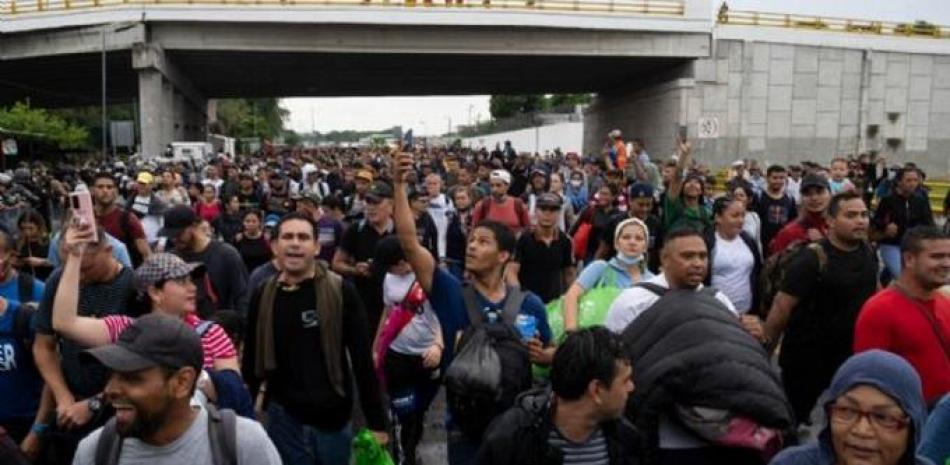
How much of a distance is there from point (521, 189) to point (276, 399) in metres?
12.0

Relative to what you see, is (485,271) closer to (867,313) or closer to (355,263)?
(867,313)

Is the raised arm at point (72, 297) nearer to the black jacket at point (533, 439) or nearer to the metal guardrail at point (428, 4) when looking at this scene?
the black jacket at point (533, 439)

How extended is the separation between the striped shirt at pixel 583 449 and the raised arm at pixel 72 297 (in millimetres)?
1850

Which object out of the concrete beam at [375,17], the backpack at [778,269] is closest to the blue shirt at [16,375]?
the backpack at [778,269]

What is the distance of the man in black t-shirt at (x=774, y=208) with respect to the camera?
9219mm

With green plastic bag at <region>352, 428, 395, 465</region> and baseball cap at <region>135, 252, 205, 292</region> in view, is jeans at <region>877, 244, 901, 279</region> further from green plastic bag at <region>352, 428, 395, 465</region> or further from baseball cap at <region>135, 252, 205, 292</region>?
baseball cap at <region>135, 252, 205, 292</region>

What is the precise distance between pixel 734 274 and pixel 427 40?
972 inches

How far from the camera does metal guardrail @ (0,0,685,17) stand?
28328 mm

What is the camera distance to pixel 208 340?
3516 millimetres

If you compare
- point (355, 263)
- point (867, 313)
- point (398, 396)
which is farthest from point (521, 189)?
point (867, 313)

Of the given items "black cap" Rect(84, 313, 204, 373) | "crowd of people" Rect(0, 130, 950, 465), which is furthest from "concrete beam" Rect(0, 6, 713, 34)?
"black cap" Rect(84, 313, 204, 373)

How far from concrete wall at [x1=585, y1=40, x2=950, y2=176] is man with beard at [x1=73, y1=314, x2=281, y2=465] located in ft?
97.8

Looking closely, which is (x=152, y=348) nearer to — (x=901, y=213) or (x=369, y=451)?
(x=369, y=451)

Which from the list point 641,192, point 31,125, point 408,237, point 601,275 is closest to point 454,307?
point 408,237
